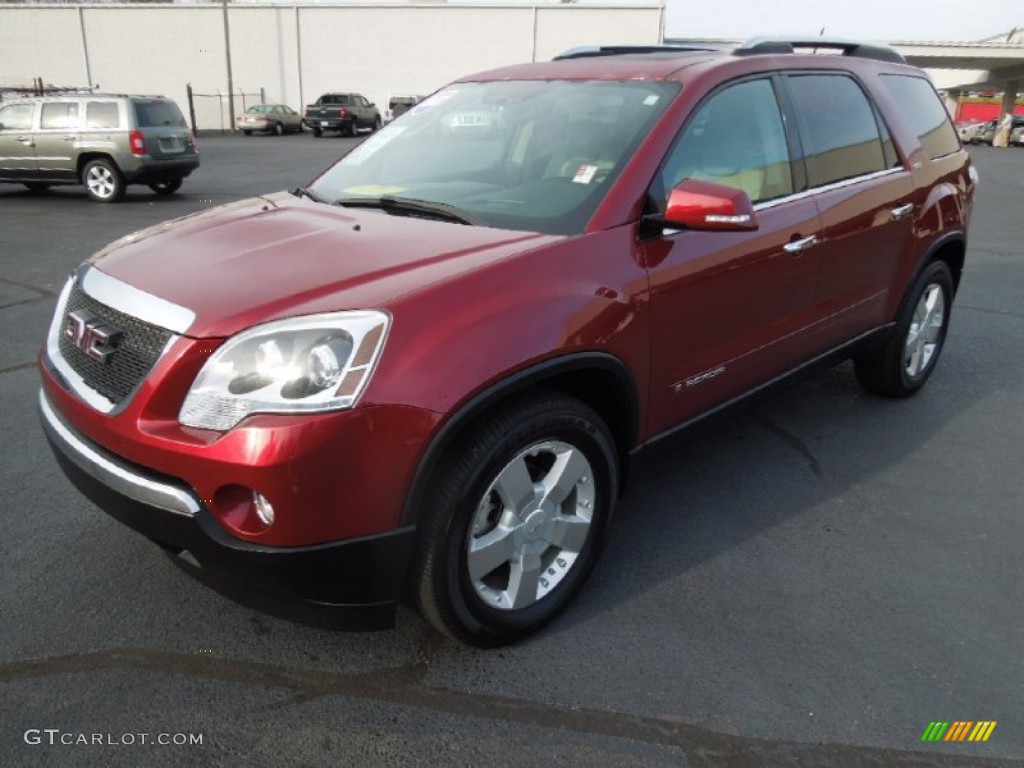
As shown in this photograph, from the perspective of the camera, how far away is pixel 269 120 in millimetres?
37375

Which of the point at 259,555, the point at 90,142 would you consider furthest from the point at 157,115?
the point at 259,555

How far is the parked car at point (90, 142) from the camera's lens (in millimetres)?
13727

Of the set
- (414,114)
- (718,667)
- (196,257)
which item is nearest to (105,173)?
(414,114)

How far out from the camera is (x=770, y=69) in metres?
3.50

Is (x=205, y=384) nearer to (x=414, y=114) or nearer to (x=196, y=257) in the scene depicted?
(x=196, y=257)

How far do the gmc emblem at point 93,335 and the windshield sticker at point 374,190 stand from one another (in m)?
1.16

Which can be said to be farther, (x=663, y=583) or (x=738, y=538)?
(x=738, y=538)

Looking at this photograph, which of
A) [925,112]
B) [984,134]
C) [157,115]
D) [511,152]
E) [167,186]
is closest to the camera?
[511,152]

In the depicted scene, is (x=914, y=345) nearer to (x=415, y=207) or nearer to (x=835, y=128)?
(x=835, y=128)

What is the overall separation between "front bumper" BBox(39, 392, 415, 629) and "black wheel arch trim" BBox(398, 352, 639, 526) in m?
0.12

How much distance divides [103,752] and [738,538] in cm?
232

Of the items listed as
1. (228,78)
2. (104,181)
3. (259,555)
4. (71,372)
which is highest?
(71,372)

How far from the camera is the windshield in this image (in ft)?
9.49

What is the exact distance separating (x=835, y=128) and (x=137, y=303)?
3.10 m
